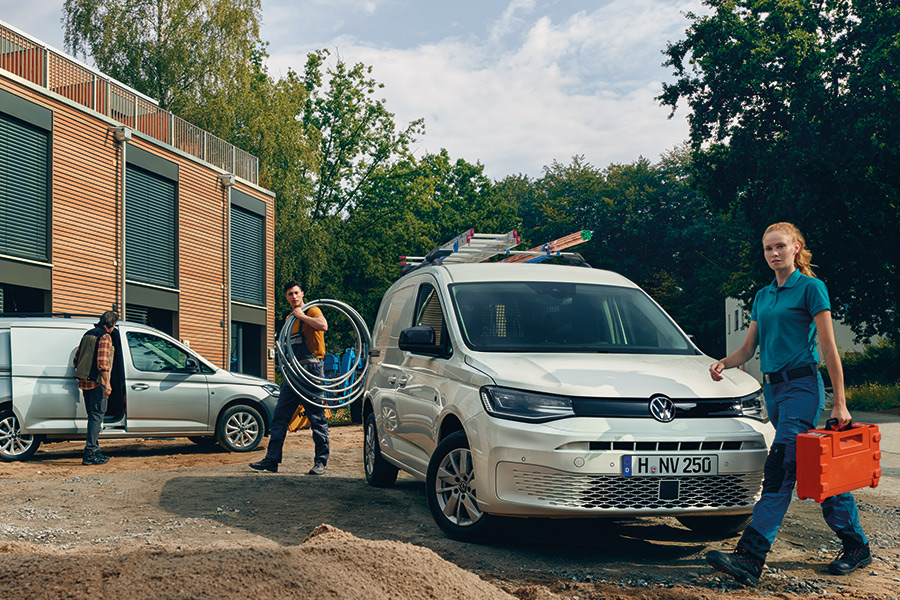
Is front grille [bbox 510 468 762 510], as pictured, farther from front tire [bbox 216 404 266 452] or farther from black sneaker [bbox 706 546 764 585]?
front tire [bbox 216 404 266 452]

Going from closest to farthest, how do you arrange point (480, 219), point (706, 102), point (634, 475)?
point (634, 475) → point (706, 102) → point (480, 219)

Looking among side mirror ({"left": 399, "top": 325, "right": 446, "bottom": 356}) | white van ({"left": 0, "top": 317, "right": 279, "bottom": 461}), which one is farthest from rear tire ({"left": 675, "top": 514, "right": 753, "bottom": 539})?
white van ({"left": 0, "top": 317, "right": 279, "bottom": 461})

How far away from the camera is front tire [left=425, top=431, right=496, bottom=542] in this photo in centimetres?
573

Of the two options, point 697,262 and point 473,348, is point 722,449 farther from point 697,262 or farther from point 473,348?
point 697,262

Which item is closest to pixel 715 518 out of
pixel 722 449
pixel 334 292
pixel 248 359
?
pixel 722 449

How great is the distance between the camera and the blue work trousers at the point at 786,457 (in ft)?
16.7

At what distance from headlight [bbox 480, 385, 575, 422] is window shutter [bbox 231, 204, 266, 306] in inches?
1032

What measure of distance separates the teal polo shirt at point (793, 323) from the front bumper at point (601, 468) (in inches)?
22.7

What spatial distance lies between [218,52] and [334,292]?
1609cm

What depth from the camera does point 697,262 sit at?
206 feet

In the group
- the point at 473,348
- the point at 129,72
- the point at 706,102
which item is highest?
the point at 129,72

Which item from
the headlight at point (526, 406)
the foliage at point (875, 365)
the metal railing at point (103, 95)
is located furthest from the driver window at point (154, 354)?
the foliage at point (875, 365)

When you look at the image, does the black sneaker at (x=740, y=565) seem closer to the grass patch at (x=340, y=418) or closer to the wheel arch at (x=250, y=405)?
the wheel arch at (x=250, y=405)

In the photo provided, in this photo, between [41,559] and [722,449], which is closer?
[41,559]
